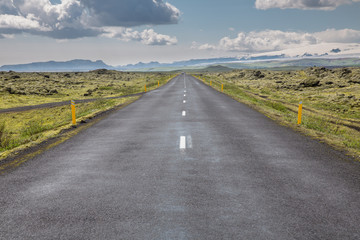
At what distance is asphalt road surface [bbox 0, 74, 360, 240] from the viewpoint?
3.88 meters

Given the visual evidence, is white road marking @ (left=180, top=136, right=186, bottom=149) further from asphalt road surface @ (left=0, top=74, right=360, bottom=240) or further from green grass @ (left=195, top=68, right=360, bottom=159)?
green grass @ (left=195, top=68, right=360, bottom=159)

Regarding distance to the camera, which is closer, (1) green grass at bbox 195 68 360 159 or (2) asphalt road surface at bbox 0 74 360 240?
(2) asphalt road surface at bbox 0 74 360 240

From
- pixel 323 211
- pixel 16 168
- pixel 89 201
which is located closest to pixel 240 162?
pixel 323 211

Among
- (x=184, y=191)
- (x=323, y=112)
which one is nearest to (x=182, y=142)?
(x=184, y=191)

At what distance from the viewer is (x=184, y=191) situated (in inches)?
203

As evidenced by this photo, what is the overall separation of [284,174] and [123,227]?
389 cm

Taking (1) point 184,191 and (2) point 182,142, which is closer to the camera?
(1) point 184,191

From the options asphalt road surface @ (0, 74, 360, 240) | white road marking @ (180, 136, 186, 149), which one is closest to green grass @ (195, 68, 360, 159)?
asphalt road surface @ (0, 74, 360, 240)

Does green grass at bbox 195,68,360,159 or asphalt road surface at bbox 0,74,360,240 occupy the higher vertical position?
asphalt road surface at bbox 0,74,360,240

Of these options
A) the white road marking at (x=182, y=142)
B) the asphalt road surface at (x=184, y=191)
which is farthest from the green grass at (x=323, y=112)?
the white road marking at (x=182, y=142)

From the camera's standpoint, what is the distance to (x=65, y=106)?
26.5 metres

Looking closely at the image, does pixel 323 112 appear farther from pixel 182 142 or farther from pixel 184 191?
pixel 184 191

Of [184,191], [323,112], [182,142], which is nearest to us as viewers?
[184,191]

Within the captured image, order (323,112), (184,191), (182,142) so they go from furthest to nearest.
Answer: (323,112)
(182,142)
(184,191)
